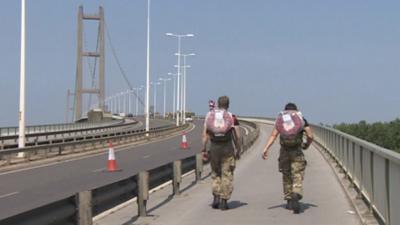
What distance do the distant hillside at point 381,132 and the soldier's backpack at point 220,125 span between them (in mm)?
31493

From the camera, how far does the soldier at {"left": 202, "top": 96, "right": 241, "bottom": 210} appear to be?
1217 cm

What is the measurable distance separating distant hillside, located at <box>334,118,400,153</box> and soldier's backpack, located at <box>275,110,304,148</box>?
3154 cm

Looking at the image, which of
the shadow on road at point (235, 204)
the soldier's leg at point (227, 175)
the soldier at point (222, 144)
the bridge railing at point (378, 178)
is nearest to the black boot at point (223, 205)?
the soldier at point (222, 144)

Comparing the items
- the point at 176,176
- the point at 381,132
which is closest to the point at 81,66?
the point at 381,132

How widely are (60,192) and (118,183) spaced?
6.47 m

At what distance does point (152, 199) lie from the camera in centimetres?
1446

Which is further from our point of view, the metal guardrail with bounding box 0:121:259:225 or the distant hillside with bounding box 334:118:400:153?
the distant hillside with bounding box 334:118:400:153

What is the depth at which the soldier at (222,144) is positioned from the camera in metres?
12.2

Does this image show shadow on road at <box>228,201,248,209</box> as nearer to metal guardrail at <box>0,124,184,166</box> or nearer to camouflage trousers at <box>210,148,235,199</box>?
camouflage trousers at <box>210,148,235,199</box>

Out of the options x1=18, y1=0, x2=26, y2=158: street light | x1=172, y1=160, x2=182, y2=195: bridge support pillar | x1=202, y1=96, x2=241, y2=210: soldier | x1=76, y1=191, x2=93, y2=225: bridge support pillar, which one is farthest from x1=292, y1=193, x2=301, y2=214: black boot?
x1=18, y1=0, x2=26, y2=158: street light

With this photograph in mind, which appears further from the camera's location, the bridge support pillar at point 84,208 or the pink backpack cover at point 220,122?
the pink backpack cover at point 220,122

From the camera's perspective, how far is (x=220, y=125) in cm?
1216

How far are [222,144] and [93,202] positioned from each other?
3.26 meters

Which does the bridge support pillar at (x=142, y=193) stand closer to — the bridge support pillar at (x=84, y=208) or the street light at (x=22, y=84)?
the bridge support pillar at (x=84, y=208)
